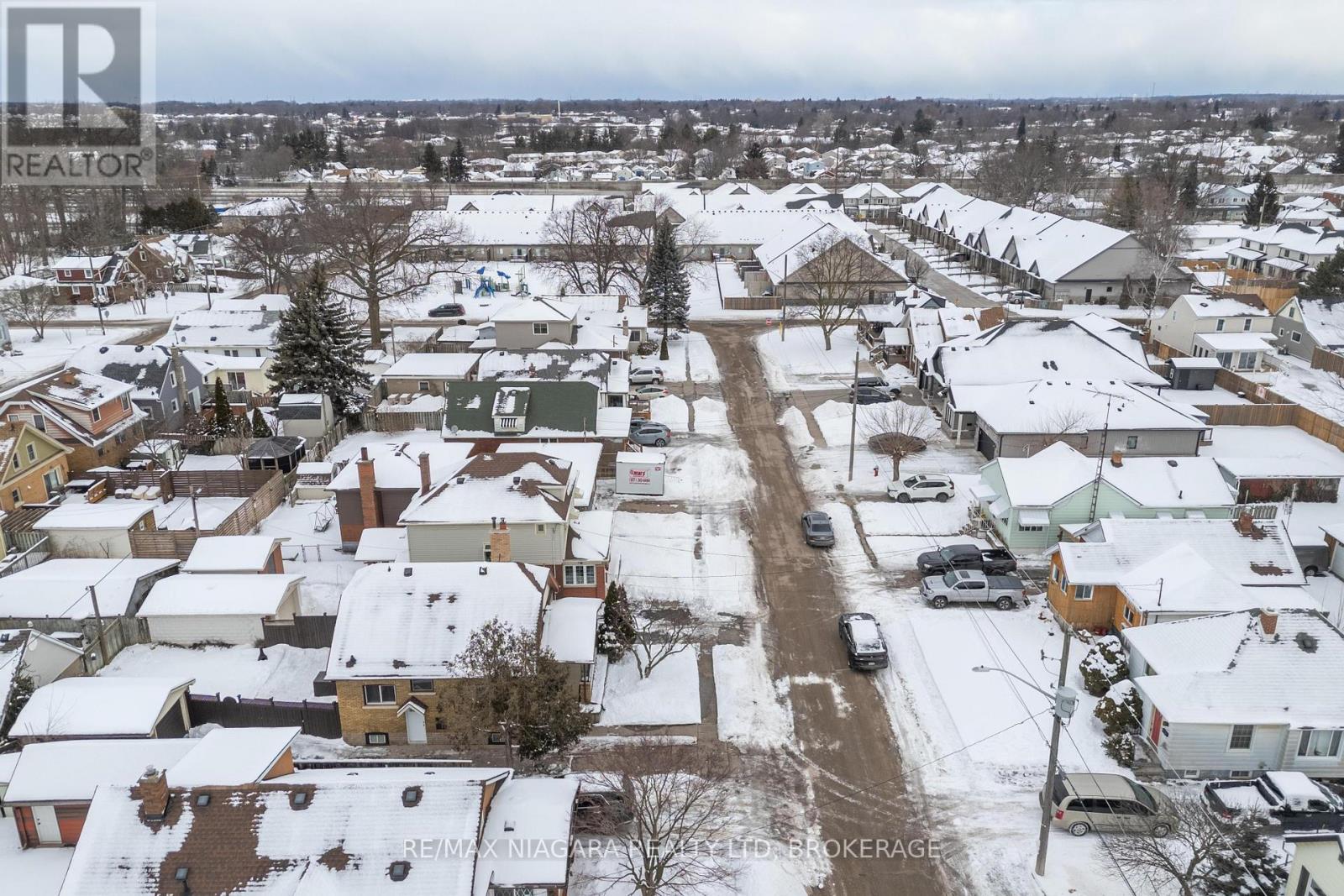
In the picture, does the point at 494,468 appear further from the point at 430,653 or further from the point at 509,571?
the point at 430,653

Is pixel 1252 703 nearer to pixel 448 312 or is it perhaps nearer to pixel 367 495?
pixel 367 495

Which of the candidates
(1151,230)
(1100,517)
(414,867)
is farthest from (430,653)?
(1151,230)

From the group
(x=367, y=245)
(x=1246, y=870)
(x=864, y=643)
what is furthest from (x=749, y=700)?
(x=367, y=245)

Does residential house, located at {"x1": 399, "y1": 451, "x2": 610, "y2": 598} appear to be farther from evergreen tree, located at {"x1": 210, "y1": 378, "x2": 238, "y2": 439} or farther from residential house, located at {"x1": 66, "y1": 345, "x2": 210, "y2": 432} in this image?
residential house, located at {"x1": 66, "y1": 345, "x2": 210, "y2": 432}

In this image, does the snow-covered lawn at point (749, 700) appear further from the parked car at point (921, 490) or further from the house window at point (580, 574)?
the parked car at point (921, 490)

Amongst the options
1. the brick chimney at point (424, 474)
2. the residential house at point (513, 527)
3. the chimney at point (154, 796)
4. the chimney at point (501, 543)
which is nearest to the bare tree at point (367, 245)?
the brick chimney at point (424, 474)

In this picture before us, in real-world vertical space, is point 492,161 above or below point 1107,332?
above

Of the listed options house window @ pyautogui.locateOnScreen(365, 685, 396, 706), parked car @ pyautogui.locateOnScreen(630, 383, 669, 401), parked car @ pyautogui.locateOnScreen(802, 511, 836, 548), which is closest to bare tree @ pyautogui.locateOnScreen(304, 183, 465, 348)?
parked car @ pyautogui.locateOnScreen(630, 383, 669, 401)
